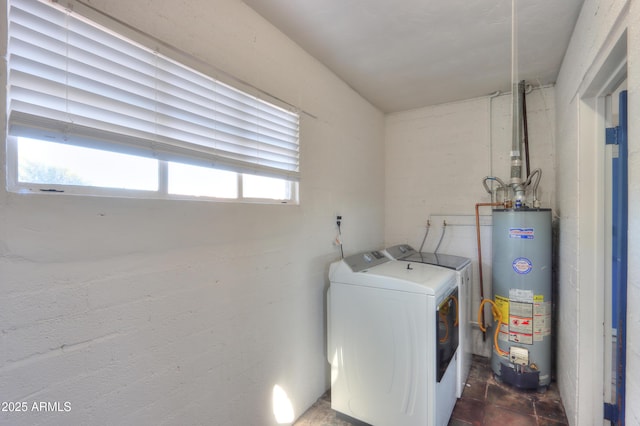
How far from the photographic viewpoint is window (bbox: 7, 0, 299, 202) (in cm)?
90

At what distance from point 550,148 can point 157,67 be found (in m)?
3.14

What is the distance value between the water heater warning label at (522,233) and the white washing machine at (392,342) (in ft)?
2.32

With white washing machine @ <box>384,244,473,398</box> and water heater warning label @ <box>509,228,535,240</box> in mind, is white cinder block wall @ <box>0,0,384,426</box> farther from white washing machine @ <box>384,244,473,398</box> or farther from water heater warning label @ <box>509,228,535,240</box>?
water heater warning label @ <box>509,228,535,240</box>

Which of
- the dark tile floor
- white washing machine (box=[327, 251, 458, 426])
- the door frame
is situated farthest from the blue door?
white washing machine (box=[327, 251, 458, 426])

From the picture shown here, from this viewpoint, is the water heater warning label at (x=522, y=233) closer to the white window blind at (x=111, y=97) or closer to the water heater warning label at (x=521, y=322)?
the water heater warning label at (x=521, y=322)

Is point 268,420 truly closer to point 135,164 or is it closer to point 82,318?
point 82,318

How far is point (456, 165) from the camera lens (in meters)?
3.03

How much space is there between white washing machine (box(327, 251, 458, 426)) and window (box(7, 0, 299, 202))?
3.43ft

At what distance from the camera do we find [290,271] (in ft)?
6.36

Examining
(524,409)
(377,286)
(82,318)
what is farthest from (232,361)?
(524,409)

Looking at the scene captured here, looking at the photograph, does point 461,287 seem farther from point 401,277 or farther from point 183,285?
point 183,285

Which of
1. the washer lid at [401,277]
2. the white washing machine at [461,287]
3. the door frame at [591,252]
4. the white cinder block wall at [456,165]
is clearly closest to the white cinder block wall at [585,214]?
the door frame at [591,252]

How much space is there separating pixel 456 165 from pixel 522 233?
39.2 inches

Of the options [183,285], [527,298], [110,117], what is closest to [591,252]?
[527,298]
